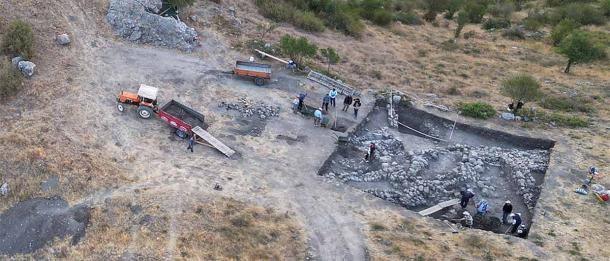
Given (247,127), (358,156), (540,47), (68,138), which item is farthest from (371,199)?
(540,47)

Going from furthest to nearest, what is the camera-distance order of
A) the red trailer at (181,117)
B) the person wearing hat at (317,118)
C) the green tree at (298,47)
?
1. the green tree at (298,47)
2. the person wearing hat at (317,118)
3. the red trailer at (181,117)

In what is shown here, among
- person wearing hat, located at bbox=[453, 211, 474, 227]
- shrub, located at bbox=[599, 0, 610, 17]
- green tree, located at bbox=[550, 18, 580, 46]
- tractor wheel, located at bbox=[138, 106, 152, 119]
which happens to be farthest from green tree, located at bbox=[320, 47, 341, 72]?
shrub, located at bbox=[599, 0, 610, 17]

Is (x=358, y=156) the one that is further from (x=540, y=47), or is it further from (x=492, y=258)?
(x=540, y=47)

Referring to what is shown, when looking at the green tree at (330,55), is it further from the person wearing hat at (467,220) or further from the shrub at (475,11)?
the shrub at (475,11)

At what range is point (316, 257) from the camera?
2020cm

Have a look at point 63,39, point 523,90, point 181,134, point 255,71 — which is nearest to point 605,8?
point 523,90

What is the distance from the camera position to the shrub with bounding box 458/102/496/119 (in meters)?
31.7

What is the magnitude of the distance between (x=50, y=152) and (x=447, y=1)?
137ft

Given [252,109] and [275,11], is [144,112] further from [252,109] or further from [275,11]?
[275,11]

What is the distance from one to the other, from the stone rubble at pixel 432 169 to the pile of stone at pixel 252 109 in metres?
4.74

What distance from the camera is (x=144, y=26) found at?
109ft

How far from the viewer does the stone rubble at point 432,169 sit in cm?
2497

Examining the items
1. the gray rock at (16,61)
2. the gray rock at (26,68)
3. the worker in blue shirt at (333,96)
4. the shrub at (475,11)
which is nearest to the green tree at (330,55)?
the worker in blue shirt at (333,96)

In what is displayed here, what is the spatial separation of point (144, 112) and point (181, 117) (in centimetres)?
187
